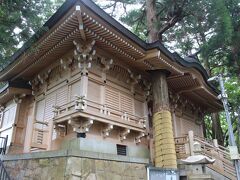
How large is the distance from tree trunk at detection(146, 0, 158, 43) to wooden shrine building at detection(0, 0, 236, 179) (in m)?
3.30

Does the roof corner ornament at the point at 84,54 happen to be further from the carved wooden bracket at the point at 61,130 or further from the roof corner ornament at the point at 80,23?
the carved wooden bracket at the point at 61,130

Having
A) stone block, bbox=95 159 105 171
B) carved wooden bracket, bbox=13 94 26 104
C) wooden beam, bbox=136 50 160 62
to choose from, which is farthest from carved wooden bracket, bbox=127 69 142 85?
carved wooden bracket, bbox=13 94 26 104

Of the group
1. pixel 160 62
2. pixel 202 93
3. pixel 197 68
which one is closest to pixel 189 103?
pixel 202 93

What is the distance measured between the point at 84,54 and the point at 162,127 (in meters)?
4.56

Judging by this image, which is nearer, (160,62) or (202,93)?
(160,62)

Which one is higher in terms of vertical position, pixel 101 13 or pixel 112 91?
pixel 101 13

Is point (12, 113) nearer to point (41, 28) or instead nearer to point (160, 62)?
point (41, 28)

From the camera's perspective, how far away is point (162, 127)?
408 inches

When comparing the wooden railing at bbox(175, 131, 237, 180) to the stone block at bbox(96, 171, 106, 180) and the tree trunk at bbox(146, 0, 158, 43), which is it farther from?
the tree trunk at bbox(146, 0, 158, 43)

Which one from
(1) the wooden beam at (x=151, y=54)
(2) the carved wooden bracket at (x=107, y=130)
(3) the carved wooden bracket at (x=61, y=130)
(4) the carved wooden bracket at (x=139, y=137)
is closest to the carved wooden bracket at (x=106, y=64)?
(1) the wooden beam at (x=151, y=54)

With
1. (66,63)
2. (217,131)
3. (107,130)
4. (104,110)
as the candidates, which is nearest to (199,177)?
(107,130)

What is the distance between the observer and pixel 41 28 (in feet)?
28.3

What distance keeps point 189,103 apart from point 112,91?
700 centimetres

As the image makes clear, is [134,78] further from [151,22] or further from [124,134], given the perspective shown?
[151,22]
